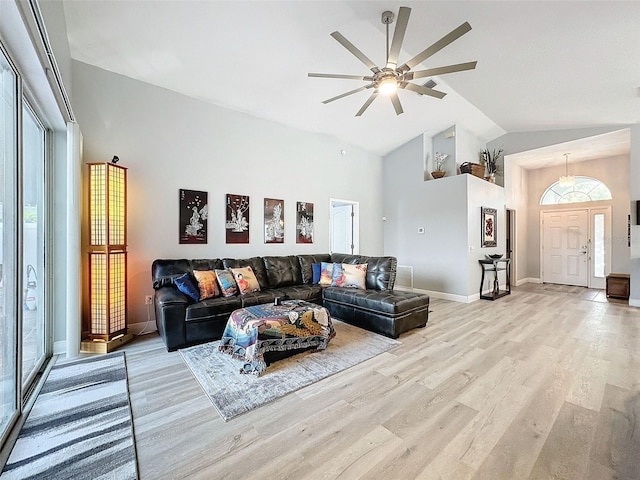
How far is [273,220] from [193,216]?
55.0 inches

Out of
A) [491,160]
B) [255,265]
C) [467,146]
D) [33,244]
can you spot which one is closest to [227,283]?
[255,265]

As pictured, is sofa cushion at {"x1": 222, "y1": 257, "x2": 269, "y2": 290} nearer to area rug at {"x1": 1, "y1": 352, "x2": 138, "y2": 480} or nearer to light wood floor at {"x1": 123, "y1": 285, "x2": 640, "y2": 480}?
light wood floor at {"x1": 123, "y1": 285, "x2": 640, "y2": 480}

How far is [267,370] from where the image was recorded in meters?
2.65

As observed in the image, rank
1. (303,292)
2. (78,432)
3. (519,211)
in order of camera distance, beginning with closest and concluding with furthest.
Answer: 1. (78,432)
2. (303,292)
3. (519,211)

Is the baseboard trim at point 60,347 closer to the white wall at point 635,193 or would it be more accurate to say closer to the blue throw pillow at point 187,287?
the blue throw pillow at point 187,287

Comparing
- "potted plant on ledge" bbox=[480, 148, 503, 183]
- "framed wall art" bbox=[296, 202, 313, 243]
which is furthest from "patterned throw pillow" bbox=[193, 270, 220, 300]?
"potted plant on ledge" bbox=[480, 148, 503, 183]

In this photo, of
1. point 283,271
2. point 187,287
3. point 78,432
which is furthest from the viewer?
point 283,271

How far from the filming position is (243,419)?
1.95m

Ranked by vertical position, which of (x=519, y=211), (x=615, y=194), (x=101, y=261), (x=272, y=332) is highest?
(x=615, y=194)

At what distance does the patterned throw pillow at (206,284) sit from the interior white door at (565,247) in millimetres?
8919

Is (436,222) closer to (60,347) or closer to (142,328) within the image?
(142,328)

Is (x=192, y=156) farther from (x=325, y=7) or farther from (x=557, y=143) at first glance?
(x=557, y=143)

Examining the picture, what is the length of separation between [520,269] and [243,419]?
8655mm

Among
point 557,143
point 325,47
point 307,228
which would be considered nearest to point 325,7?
point 325,47
